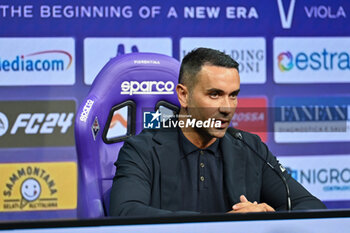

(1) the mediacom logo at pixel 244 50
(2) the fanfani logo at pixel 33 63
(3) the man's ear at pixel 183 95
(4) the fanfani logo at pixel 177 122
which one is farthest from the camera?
(1) the mediacom logo at pixel 244 50

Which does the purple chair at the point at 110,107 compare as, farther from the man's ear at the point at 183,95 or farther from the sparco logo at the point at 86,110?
the man's ear at the point at 183,95

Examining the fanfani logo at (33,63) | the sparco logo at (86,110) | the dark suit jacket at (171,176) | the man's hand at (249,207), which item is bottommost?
the man's hand at (249,207)

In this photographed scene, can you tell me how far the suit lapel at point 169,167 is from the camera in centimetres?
124

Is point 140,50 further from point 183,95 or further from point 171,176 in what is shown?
point 171,176

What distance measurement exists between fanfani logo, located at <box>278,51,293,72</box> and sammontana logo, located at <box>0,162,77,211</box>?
130cm

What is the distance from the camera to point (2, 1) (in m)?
2.67

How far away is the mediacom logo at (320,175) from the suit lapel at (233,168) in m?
1.61

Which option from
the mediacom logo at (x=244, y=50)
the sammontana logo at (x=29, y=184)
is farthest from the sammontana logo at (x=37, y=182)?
the mediacom logo at (x=244, y=50)

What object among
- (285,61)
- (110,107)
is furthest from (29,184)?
(285,61)

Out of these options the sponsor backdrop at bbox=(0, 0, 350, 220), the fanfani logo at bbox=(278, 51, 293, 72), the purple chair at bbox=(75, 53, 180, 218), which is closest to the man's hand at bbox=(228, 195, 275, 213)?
the purple chair at bbox=(75, 53, 180, 218)

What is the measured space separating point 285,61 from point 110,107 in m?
1.61

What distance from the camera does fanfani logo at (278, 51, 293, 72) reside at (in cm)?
287

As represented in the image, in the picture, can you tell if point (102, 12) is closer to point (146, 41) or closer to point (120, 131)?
point (146, 41)

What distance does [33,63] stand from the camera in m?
2.69
